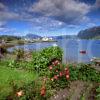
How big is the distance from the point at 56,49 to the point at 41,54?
48.8 inches

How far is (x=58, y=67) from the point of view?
817cm

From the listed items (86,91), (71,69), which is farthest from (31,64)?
(86,91)

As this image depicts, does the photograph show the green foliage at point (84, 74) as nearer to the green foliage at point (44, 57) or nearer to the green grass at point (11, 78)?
the green grass at point (11, 78)

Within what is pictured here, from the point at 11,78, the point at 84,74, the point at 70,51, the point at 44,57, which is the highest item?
the point at 44,57

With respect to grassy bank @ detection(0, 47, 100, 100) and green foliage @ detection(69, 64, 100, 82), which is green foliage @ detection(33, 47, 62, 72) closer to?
grassy bank @ detection(0, 47, 100, 100)

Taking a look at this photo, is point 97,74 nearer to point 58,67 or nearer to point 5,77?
point 58,67

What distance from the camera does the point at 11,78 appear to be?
902cm

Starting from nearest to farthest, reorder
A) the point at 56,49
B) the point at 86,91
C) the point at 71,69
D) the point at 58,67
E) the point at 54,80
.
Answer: the point at 86,91 < the point at 54,80 < the point at 58,67 < the point at 71,69 < the point at 56,49

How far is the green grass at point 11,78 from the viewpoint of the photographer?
7264 mm

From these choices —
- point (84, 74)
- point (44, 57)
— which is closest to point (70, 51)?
point (44, 57)

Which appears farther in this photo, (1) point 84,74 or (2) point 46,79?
(1) point 84,74

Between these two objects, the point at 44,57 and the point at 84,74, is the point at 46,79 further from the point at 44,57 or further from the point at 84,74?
the point at 44,57

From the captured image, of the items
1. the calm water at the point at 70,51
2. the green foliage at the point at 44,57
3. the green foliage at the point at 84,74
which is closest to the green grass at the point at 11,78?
the green foliage at the point at 44,57

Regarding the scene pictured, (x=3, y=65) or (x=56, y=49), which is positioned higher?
(x=56, y=49)
